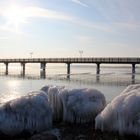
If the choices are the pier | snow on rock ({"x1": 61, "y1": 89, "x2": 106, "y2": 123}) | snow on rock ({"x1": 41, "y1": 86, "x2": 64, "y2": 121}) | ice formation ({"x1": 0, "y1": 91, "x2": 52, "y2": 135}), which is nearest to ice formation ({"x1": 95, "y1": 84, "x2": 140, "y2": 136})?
snow on rock ({"x1": 61, "y1": 89, "x2": 106, "y2": 123})

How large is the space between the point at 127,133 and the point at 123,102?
86 cm

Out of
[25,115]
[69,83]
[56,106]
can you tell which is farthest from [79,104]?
[69,83]

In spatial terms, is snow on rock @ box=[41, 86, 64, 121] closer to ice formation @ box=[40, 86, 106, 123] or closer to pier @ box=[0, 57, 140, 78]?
ice formation @ box=[40, 86, 106, 123]

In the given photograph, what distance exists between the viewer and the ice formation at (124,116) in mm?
9883

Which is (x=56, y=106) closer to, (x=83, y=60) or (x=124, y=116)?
(x=124, y=116)

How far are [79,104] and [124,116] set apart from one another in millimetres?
2854

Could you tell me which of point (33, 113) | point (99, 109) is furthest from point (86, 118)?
point (33, 113)

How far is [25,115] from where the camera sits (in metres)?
11.4

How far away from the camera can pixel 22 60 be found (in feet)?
296

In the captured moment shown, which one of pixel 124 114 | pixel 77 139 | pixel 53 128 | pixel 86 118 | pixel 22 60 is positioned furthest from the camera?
pixel 22 60

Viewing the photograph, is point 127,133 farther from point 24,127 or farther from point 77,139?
point 24,127

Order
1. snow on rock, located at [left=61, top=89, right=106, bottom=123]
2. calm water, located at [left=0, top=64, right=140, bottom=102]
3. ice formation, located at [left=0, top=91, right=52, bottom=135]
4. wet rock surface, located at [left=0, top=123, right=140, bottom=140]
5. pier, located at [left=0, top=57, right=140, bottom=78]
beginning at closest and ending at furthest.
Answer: wet rock surface, located at [left=0, top=123, right=140, bottom=140] → ice formation, located at [left=0, top=91, right=52, bottom=135] → snow on rock, located at [left=61, top=89, right=106, bottom=123] → calm water, located at [left=0, top=64, right=140, bottom=102] → pier, located at [left=0, top=57, right=140, bottom=78]

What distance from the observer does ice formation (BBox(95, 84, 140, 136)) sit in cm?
988

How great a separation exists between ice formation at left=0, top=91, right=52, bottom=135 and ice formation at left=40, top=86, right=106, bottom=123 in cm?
112
